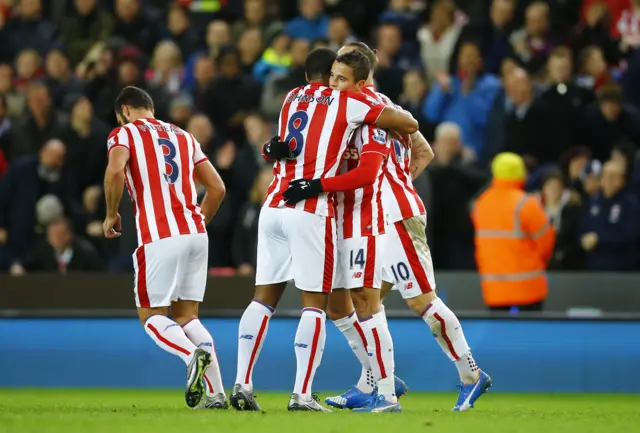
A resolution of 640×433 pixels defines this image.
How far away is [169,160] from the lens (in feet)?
26.9

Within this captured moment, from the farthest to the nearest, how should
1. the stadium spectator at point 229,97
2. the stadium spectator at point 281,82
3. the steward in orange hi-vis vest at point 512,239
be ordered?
1. the stadium spectator at point 229,97
2. the stadium spectator at point 281,82
3. the steward in orange hi-vis vest at point 512,239

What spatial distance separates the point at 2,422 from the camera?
7.03 meters

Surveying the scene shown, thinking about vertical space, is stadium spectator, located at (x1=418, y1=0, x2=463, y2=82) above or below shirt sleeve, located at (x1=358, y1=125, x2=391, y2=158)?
above

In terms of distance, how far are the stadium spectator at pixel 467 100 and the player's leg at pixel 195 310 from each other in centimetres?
620

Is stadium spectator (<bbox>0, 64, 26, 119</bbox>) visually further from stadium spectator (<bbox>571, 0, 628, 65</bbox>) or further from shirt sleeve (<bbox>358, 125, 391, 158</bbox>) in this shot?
shirt sleeve (<bbox>358, 125, 391, 158</bbox>)

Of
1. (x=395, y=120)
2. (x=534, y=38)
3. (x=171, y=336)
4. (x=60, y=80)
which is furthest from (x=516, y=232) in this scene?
(x=60, y=80)

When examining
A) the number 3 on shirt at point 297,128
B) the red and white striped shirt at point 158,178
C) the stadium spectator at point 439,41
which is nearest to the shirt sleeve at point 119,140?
the red and white striped shirt at point 158,178

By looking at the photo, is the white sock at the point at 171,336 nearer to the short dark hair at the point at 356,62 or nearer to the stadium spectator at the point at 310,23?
the short dark hair at the point at 356,62

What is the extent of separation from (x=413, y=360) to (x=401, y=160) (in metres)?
3.10

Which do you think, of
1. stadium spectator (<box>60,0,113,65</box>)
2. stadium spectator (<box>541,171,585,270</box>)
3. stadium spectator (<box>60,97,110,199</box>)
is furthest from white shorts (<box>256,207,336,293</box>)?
stadium spectator (<box>60,0,113,65</box>)

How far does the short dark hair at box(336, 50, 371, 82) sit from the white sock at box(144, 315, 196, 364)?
185 cm

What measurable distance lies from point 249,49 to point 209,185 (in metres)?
7.05

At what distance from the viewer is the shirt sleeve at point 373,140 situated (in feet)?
26.0

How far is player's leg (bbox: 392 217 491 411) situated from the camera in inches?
328
